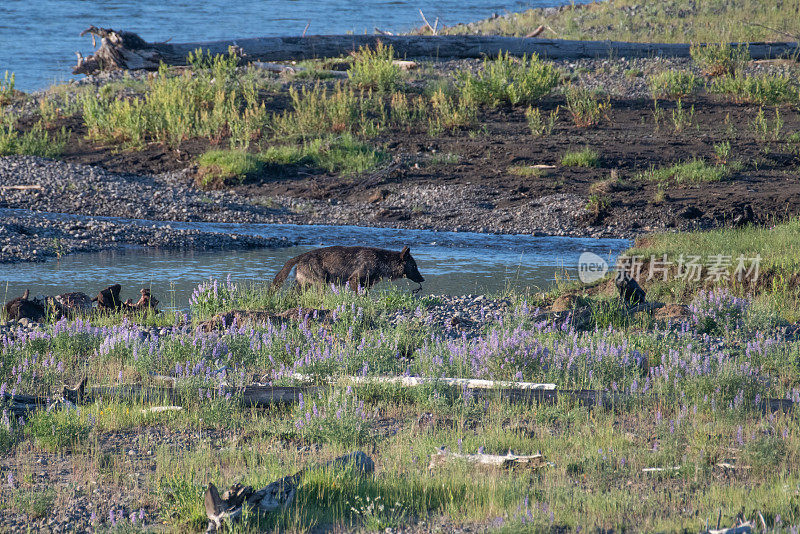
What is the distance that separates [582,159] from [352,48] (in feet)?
33.1

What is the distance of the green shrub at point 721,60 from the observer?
78.1ft

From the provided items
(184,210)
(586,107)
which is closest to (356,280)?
(184,210)

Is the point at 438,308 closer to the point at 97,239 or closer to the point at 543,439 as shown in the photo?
the point at 543,439

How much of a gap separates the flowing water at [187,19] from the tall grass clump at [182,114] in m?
14.8

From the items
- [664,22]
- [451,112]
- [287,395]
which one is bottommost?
[287,395]

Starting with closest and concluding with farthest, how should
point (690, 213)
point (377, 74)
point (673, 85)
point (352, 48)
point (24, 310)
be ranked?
1. point (24, 310)
2. point (690, 213)
3. point (673, 85)
4. point (377, 74)
5. point (352, 48)

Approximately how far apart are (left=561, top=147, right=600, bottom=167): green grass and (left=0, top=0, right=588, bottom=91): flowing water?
860 inches

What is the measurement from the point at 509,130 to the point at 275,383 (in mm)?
14879

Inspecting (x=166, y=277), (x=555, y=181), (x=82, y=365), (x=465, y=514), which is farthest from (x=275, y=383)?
(x=555, y=181)

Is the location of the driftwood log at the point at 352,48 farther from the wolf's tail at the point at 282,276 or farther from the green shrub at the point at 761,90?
the wolf's tail at the point at 282,276

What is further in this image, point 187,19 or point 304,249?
point 187,19

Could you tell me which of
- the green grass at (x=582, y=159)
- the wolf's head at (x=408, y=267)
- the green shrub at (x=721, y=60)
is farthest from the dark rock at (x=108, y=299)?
the green shrub at (x=721, y=60)

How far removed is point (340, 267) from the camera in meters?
9.98
